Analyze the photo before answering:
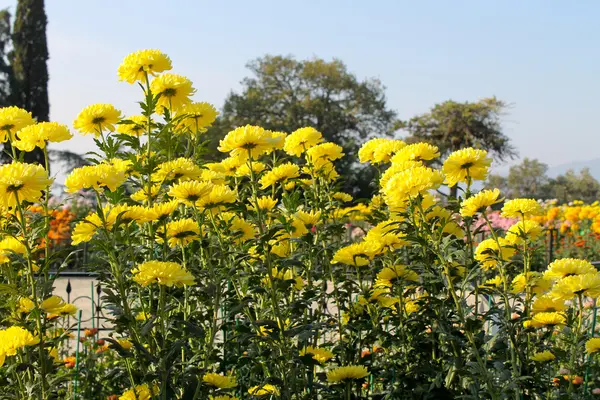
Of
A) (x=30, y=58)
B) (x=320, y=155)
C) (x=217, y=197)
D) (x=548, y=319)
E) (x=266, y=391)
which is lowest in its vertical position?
(x=266, y=391)

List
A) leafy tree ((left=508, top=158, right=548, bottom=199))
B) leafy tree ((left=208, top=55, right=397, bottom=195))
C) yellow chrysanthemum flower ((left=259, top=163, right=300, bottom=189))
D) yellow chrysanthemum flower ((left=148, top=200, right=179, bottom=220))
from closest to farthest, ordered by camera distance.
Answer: yellow chrysanthemum flower ((left=148, top=200, right=179, bottom=220))
yellow chrysanthemum flower ((left=259, top=163, right=300, bottom=189))
leafy tree ((left=208, top=55, right=397, bottom=195))
leafy tree ((left=508, top=158, right=548, bottom=199))

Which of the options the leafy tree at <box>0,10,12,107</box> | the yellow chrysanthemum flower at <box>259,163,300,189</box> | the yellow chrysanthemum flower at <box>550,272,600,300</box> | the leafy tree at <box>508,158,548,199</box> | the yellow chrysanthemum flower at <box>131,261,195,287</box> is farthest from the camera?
the leafy tree at <box>508,158,548,199</box>

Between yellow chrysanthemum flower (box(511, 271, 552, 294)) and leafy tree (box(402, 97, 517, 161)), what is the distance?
27025 mm

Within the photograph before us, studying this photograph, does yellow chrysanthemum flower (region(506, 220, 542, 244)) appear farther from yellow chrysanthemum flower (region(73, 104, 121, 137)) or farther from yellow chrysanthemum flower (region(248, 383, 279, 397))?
yellow chrysanthemum flower (region(73, 104, 121, 137))

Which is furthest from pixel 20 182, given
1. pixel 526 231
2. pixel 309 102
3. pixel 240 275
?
pixel 309 102

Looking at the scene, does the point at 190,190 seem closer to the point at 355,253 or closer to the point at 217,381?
the point at 217,381

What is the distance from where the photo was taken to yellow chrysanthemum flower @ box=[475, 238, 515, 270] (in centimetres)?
264

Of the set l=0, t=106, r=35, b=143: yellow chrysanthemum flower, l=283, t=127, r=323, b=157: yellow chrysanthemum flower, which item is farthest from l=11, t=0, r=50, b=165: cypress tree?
l=0, t=106, r=35, b=143: yellow chrysanthemum flower

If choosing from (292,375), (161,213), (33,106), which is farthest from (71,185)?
Answer: (33,106)

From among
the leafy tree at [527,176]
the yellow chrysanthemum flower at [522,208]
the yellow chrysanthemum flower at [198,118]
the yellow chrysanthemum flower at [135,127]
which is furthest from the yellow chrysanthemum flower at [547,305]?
the leafy tree at [527,176]

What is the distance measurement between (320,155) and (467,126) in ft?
90.3

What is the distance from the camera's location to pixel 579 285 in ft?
7.38

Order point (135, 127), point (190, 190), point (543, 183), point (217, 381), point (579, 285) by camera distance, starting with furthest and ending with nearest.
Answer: point (543, 183)
point (135, 127)
point (217, 381)
point (579, 285)
point (190, 190)

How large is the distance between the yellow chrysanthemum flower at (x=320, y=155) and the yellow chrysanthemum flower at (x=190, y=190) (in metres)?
1.15
